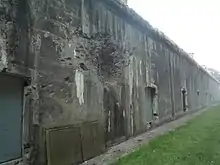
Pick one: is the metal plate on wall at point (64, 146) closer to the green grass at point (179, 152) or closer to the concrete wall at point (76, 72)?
the concrete wall at point (76, 72)

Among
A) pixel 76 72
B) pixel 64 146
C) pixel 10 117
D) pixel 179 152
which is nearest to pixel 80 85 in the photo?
pixel 76 72

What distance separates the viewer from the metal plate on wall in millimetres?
4598

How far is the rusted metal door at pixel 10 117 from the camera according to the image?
4078 millimetres

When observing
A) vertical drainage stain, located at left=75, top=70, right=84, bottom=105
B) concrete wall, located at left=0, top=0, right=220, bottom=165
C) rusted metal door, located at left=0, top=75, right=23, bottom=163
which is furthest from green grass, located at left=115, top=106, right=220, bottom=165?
rusted metal door, located at left=0, top=75, right=23, bottom=163

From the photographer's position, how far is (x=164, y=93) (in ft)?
38.9

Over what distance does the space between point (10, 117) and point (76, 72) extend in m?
1.68

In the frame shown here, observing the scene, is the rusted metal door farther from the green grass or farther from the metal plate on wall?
the green grass

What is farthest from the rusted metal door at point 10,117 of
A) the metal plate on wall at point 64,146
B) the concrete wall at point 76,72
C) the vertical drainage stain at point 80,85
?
the vertical drainage stain at point 80,85

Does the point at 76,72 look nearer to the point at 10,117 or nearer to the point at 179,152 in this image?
the point at 10,117

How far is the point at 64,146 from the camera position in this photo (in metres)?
4.88

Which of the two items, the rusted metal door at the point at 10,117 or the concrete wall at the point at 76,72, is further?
the concrete wall at the point at 76,72

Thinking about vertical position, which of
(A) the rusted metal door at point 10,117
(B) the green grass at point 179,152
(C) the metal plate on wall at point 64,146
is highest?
(A) the rusted metal door at point 10,117

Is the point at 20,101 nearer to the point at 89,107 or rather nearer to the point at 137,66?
the point at 89,107

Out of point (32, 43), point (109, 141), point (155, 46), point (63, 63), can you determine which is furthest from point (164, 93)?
point (32, 43)
